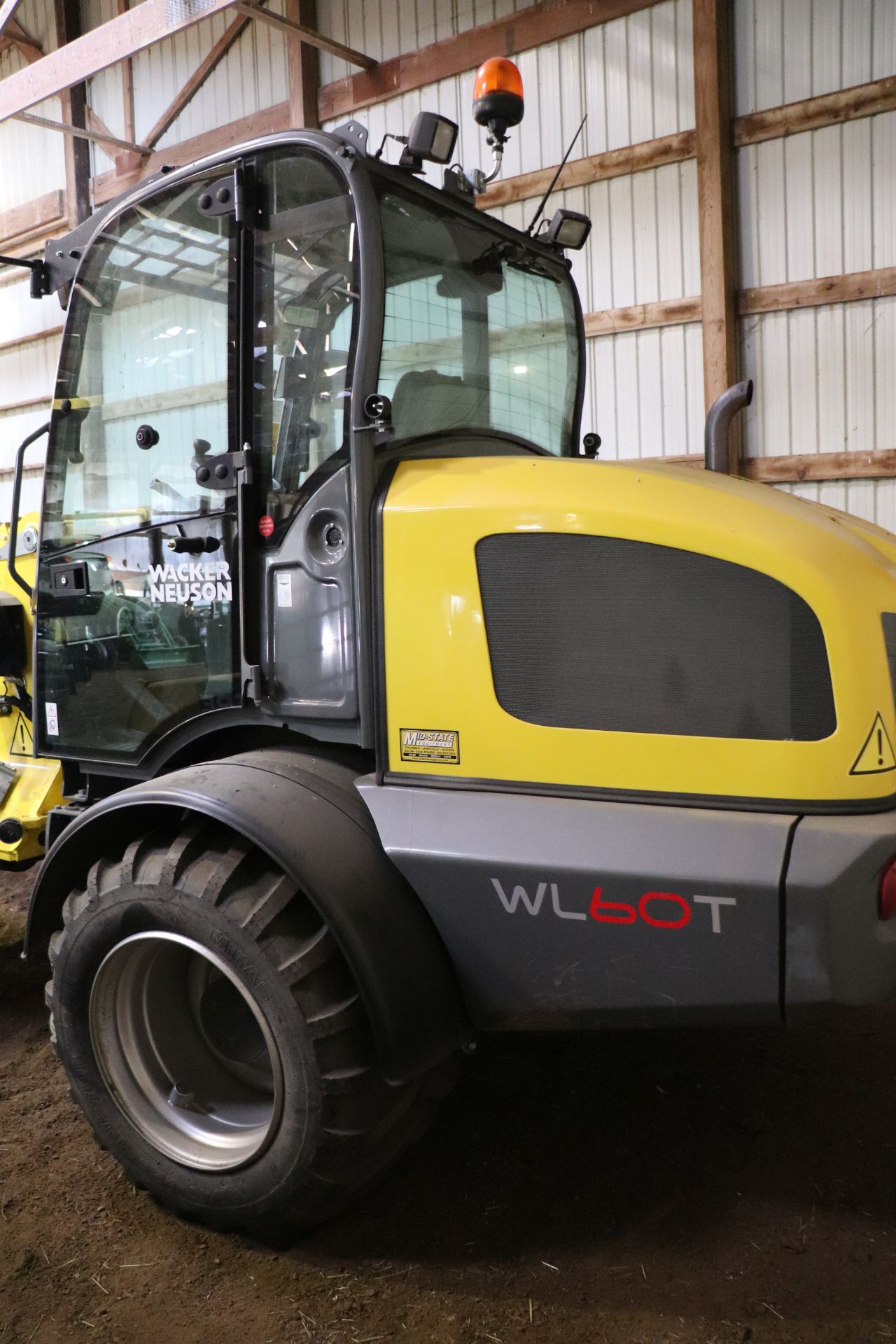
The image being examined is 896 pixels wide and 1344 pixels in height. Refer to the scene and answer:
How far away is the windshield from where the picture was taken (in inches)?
95.7

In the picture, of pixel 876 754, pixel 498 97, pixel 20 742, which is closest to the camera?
→ pixel 876 754

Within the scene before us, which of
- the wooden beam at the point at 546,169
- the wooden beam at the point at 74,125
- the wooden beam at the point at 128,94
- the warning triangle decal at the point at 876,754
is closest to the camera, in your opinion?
the warning triangle decal at the point at 876,754

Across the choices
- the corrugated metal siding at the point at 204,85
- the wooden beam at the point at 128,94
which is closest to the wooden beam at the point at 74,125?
the corrugated metal siding at the point at 204,85

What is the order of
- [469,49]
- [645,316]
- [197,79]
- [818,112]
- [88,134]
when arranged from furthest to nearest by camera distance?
[88,134]
[197,79]
[469,49]
[645,316]
[818,112]

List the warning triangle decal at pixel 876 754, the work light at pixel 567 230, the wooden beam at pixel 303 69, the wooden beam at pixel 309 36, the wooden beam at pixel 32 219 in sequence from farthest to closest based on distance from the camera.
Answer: the wooden beam at pixel 32 219
the wooden beam at pixel 303 69
the wooden beam at pixel 309 36
the work light at pixel 567 230
the warning triangle decal at pixel 876 754

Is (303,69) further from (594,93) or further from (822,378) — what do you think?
(822,378)

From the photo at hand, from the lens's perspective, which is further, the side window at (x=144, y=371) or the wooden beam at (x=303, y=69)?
the wooden beam at (x=303, y=69)

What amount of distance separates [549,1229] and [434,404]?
1967 mm

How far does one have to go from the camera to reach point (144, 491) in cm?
273

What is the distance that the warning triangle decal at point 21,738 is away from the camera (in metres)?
3.63

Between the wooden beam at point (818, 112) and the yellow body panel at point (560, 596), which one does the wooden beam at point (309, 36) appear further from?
the yellow body panel at point (560, 596)

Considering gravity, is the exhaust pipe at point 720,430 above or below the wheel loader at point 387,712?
above

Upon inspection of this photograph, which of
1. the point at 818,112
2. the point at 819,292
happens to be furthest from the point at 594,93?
the point at 819,292

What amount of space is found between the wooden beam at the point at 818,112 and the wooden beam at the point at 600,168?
424 millimetres
